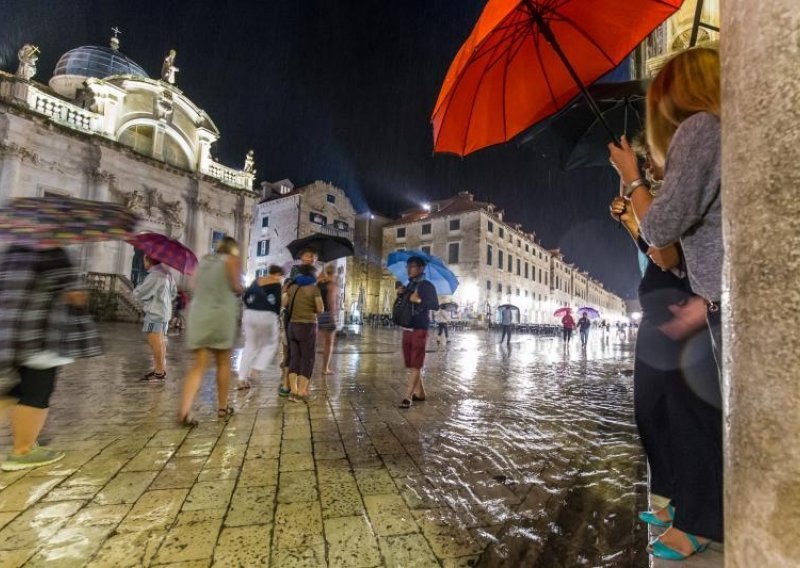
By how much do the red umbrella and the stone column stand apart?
169cm

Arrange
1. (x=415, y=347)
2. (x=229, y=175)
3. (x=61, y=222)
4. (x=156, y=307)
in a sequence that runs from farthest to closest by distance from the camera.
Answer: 1. (x=229, y=175)
2. (x=156, y=307)
3. (x=415, y=347)
4. (x=61, y=222)

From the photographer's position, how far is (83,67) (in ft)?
76.4

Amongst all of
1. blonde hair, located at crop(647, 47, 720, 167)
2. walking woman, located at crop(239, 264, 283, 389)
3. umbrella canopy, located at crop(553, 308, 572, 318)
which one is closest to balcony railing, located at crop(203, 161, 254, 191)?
umbrella canopy, located at crop(553, 308, 572, 318)

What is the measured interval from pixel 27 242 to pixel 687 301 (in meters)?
3.55

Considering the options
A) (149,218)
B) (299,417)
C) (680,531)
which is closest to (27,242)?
(299,417)

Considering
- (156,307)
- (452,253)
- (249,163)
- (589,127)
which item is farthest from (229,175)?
(589,127)

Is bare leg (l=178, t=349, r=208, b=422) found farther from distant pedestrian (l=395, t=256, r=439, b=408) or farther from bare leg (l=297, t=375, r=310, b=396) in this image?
distant pedestrian (l=395, t=256, r=439, b=408)

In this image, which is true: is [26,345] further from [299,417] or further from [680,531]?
[680,531]

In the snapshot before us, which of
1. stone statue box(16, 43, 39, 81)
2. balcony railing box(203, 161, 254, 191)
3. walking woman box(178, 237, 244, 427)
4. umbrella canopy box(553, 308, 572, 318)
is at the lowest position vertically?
walking woman box(178, 237, 244, 427)

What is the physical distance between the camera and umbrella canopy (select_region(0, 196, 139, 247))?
7.57ft

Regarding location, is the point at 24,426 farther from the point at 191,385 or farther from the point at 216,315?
the point at 216,315

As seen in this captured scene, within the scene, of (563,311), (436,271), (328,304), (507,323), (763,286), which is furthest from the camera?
(563,311)

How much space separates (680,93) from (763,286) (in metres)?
1.10

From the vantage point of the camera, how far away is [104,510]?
2.18m
